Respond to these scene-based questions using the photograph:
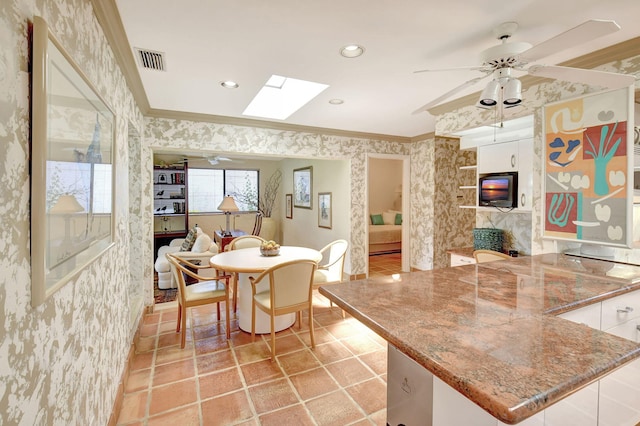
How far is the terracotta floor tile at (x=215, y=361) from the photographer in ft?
8.37

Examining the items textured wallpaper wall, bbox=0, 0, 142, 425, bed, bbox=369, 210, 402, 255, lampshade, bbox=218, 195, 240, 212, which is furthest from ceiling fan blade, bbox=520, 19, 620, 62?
bed, bbox=369, 210, 402, 255

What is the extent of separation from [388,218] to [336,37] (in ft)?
22.5

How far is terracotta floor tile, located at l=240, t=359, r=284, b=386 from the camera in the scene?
2.40m

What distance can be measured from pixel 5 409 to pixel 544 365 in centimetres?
136

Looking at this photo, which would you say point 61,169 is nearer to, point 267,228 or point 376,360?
point 376,360

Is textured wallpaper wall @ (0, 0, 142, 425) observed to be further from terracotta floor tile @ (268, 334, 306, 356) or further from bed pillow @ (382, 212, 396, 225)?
bed pillow @ (382, 212, 396, 225)

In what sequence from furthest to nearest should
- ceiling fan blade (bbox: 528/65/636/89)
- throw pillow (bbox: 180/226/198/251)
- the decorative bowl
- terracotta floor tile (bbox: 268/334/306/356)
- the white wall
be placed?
the white wall
throw pillow (bbox: 180/226/198/251)
the decorative bowl
terracotta floor tile (bbox: 268/334/306/356)
ceiling fan blade (bbox: 528/65/636/89)

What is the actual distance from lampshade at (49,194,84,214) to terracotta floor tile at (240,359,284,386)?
1.79 m

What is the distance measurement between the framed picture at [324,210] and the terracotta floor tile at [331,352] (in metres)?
2.89

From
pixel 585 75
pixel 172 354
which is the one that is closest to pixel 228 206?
pixel 172 354

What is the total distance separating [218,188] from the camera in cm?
820

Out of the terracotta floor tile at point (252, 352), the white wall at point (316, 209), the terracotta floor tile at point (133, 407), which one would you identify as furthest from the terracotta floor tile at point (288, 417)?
the white wall at point (316, 209)

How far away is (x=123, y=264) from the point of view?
96.6 inches

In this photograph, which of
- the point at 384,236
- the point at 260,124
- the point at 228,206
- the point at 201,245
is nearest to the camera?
the point at 260,124
